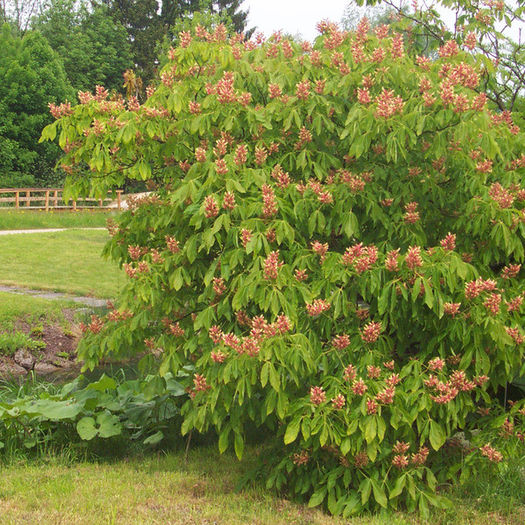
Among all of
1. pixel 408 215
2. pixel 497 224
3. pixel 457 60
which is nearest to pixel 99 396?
pixel 408 215

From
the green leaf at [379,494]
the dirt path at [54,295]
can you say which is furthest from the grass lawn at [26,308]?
the green leaf at [379,494]

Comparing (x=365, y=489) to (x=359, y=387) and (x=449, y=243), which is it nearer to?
(x=359, y=387)

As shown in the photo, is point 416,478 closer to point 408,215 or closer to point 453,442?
point 453,442

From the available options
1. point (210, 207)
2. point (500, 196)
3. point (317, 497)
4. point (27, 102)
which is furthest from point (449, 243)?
point (27, 102)

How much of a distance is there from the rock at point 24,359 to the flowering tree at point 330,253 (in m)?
6.41

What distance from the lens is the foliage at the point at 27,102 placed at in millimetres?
34062

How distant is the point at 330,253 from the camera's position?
4734mm

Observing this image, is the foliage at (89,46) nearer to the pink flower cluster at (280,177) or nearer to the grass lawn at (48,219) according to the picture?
the grass lawn at (48,219)

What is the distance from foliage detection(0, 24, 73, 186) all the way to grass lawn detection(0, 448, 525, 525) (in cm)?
3064

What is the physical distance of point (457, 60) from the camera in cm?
540

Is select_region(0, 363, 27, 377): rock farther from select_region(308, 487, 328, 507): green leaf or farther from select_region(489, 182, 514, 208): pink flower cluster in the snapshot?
select_region(489, 182, 514, 208): pink flower cluster

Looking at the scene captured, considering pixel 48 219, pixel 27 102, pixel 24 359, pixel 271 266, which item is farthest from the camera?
pixel 27 102

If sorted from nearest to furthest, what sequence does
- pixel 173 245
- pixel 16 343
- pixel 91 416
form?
pixel 173 245 → pixel 91 416 → pixel 16 343

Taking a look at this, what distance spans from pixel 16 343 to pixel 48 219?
15.5m
